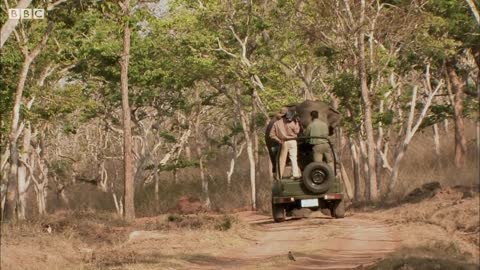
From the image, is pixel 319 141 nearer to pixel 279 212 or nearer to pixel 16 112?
pixel 279 212

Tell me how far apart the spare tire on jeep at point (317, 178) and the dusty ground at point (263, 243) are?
0.79m

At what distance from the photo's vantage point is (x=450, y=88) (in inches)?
1633

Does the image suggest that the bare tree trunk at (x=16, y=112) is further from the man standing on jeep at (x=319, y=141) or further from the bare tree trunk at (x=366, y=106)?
the bare tree trunk at (x=366, y=106)

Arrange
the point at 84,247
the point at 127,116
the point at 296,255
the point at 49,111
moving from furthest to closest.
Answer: the point at 49,111 → the point at 127,116 → the point at 84,247 → the point at 296,255

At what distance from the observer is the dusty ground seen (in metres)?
13.5

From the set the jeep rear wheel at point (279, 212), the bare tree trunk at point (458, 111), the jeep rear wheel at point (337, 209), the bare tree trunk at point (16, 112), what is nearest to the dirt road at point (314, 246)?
the jeep rear wheel at point (337, 209)

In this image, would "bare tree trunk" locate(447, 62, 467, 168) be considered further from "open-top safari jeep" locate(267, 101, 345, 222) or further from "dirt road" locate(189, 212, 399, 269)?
"dirt road" locate(189, 212, 399, 269)

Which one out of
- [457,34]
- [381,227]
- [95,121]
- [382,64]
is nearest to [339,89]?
[382,64]

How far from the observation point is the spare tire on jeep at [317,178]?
2047 cm

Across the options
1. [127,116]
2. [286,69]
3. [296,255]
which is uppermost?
[286,69]

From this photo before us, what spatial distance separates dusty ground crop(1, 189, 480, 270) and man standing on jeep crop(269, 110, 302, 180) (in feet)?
4.45

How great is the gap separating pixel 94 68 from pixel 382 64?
12.8 meters

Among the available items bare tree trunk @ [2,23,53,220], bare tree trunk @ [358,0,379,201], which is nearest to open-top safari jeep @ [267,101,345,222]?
bare tree trunk @ [2,23,53,220]

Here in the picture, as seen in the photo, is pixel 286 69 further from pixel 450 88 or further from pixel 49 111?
pixel 49 111
